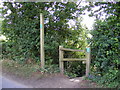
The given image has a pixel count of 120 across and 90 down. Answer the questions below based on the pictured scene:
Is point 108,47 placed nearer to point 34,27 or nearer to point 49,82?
point 49,82

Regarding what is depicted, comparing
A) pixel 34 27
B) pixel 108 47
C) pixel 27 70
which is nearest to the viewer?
pixel 108 47

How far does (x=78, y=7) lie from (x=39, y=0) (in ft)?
5.35

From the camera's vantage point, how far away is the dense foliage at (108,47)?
2902 millimetres

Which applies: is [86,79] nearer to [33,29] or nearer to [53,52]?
[53,52]

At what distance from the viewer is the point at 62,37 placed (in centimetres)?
515

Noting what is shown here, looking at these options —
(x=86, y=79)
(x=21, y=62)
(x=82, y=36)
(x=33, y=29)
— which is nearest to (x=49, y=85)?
(x=86, y=79)

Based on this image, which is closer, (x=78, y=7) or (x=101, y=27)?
(x=101, y=27)

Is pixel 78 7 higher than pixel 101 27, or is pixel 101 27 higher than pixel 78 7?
pixel 78 7

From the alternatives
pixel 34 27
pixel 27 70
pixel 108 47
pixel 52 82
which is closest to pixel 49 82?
pixel 52 82

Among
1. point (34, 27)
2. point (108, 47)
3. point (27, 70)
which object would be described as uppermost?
point (34, 27)

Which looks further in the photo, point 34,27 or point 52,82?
point 34,27

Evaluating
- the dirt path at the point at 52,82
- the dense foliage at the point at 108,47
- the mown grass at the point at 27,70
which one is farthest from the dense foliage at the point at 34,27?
the dense foliage at the point at 108,47

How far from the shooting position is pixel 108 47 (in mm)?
3133

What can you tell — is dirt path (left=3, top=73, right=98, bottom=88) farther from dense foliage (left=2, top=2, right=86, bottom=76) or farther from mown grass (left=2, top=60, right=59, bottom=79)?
dense foliage (left=2, top=2, right=86, bottom=76)
